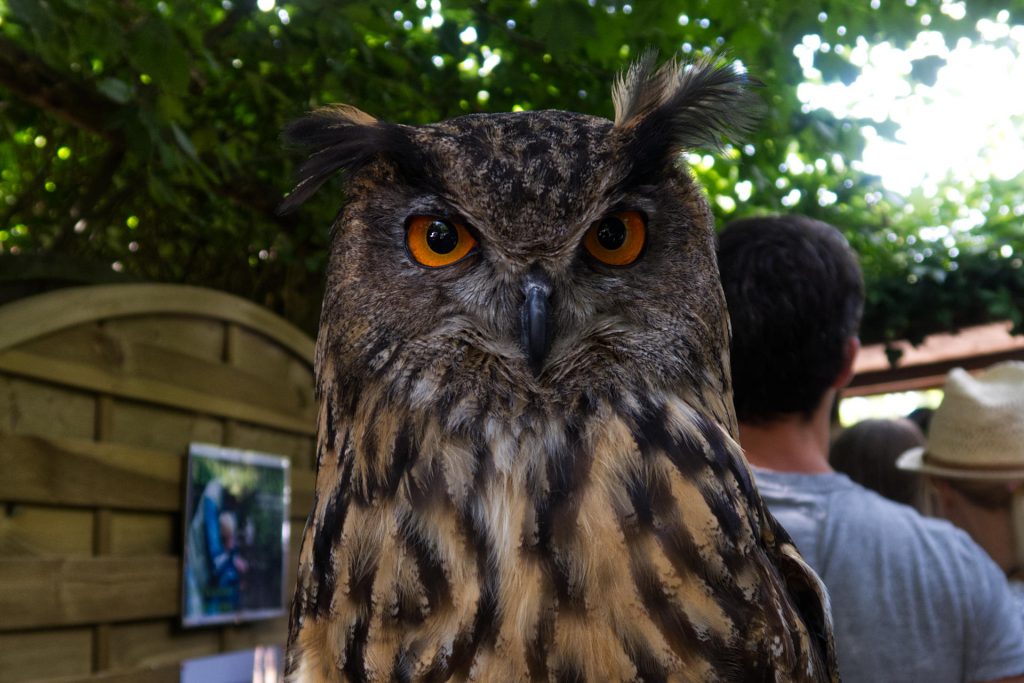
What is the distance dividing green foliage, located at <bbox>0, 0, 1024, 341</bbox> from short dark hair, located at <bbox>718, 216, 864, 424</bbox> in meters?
0.23

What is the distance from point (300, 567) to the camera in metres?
1.35

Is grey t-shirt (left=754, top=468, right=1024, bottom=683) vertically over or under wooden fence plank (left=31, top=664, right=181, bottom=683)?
over

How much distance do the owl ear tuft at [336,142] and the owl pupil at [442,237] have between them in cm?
10

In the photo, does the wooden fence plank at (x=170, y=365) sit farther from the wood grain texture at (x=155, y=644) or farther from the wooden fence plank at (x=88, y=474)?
the wood grain texture at (x=155, y=644)

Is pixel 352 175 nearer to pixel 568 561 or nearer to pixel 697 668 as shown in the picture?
pixel 568 561

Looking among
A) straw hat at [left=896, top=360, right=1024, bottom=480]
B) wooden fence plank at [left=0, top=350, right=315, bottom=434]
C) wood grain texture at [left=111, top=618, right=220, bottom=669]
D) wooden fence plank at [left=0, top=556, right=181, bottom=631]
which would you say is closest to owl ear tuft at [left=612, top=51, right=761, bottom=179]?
straw hat at [left=896, top=360, right=1024, bottom=480]

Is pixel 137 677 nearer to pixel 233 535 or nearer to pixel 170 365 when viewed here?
pixel 233 535

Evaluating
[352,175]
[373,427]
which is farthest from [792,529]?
[352,175]

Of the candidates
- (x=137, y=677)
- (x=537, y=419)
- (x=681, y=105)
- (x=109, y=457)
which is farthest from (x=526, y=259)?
(x=137, y=677)

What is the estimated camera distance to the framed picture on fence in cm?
331

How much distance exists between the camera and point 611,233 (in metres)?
1.39

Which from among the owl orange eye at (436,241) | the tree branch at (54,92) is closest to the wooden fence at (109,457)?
the tree branch at (54,92)

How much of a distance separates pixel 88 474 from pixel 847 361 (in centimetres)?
211

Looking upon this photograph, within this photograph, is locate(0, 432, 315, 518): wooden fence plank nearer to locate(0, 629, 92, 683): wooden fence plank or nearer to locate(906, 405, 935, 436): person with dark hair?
locate(0, 629, 92, 683): wooden fence plank
